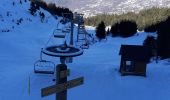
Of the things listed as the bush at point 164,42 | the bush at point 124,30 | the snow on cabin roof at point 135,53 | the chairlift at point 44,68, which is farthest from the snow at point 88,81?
the bush at point 124,30

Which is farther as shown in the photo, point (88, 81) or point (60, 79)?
point (88, 81)

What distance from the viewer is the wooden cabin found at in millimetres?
32906

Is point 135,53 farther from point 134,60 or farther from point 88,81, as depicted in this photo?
point 88,81

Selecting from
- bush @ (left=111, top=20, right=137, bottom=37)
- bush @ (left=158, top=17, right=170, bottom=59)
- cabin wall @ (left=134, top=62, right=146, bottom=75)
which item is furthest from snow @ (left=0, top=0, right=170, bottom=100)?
bush @ (left=111, top=20, right=137, bottom=37)

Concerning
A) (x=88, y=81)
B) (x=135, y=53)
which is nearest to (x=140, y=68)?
(x=135, y=53)

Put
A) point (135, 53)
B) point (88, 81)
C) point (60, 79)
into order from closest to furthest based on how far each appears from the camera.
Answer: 1. point (60, 79)
2. point (88, 81)
3. point (135, 53)

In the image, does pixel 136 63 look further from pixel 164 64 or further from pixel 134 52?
pixel 164 64

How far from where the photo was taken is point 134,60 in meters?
32.9

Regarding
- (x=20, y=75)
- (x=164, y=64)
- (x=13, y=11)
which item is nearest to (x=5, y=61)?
(x=20, y=75)

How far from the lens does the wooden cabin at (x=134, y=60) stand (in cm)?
3291

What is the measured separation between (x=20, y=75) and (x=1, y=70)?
2.27 meters

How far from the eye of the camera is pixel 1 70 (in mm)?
33156

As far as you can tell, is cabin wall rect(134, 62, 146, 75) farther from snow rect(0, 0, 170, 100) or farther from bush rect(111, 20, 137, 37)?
bush rect(111, 20, 137, 37)

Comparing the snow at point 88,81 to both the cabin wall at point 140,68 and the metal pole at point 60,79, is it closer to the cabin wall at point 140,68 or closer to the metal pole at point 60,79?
the cabin wall at point 140,68
